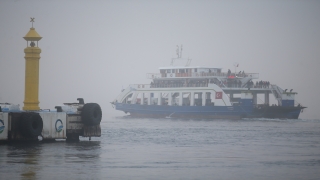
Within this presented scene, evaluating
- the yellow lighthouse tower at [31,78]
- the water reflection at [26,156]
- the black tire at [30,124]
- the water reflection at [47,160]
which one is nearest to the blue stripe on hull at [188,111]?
the yellow lighthouse tower at [31,78]

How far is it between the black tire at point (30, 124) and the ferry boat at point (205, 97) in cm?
4704

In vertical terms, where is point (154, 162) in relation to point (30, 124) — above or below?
below

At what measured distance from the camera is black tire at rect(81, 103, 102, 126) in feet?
99.3

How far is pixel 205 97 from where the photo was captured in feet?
258

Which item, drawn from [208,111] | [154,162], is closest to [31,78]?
[154,162]

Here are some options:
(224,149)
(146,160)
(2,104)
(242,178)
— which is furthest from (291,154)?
(2,104)

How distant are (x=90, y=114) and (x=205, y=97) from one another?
161 feet

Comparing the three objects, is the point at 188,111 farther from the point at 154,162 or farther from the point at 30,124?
the point at 154,162

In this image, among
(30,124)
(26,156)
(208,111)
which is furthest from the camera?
(208,111)

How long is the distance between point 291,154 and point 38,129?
34.1ft

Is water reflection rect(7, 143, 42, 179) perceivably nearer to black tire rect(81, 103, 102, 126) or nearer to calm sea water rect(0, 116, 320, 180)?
calm sea water rect(0, 116, 320, 180)

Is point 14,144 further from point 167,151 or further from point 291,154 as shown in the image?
point 291,154

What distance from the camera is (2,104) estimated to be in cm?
2844

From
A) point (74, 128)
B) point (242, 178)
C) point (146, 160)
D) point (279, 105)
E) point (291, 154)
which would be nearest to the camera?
point (242, 178)
